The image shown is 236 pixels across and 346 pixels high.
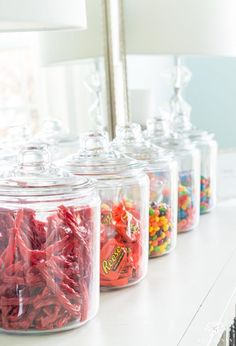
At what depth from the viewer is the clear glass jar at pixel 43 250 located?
0.92m

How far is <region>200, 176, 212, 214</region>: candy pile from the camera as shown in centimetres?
168

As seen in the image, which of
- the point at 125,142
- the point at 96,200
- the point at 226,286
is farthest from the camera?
the point at 125,142

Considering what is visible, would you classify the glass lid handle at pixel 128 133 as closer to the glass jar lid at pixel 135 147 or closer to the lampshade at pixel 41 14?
the glass jar lid at pixel 135 147

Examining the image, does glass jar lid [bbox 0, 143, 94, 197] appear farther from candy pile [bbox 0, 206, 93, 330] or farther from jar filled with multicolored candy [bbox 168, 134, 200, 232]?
jar filled with multicolored candy [bbox 168, 134, 200, 232]

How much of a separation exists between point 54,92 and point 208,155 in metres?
0.43

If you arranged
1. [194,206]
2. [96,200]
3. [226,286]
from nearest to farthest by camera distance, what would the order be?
[96,200]
[226,286]
[194,206]

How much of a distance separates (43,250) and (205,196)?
0.83m

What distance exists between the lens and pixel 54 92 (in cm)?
167

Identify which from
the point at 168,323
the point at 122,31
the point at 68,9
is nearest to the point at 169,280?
the point at 168,323

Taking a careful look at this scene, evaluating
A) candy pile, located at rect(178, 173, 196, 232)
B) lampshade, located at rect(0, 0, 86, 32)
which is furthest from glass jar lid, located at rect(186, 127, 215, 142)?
lampshade, located at rect(0, 0, 86, 32)

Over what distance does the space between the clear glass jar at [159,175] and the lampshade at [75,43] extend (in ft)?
1.17

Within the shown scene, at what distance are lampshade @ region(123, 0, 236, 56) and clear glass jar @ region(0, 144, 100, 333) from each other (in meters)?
0.82

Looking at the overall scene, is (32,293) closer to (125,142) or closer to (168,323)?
(168,323)

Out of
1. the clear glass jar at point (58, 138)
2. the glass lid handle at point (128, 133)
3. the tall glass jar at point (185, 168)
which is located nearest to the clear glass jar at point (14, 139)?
the clear glass jar at point (58, 138)
